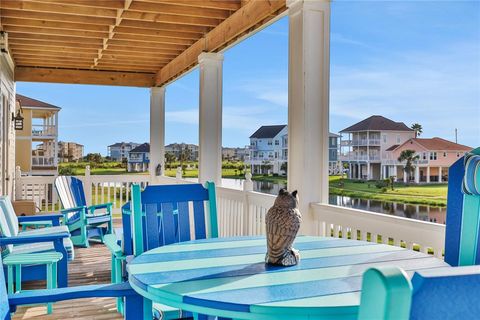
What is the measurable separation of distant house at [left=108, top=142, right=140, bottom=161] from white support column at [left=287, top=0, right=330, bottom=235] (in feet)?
20.3

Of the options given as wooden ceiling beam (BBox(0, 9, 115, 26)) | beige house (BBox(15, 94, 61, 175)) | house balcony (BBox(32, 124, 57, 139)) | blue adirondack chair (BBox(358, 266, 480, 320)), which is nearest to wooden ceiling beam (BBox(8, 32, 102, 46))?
wooden ceiling beam (BBox(0, 9, 115, 26))

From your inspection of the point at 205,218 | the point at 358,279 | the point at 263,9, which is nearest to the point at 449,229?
the point at 358,279

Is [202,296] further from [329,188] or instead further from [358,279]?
[329,188]

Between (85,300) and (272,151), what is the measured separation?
86.7 inches

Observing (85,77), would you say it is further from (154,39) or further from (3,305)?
(3,305)

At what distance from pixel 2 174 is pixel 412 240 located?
5385 mm

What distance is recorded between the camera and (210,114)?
18.9 feet

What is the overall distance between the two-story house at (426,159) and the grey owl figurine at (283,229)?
132cm

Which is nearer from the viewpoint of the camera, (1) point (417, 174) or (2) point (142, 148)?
(1) point (417, 174)

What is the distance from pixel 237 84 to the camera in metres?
5.76

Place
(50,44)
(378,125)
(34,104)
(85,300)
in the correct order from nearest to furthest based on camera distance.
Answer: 1. (378,125)
2. (85,300)
3. (50,44)
4. (34,104)

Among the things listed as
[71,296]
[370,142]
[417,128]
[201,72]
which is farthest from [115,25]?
[71,296]

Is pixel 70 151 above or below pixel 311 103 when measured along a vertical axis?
below

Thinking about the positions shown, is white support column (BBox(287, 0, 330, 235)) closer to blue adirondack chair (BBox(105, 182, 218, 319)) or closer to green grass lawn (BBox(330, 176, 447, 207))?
green grass lawn (BBox(330, 176, 447, 207))
